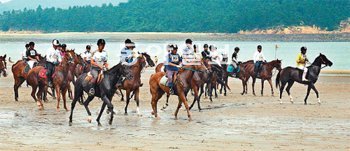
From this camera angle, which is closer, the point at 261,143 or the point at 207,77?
the point at 261,143

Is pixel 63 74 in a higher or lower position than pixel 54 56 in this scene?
lower

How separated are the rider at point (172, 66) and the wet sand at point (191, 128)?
40.4 inches

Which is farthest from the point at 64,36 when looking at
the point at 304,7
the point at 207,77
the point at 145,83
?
the point at 207,77

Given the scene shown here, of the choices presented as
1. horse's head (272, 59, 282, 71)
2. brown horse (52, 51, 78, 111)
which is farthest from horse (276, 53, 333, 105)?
brown horse (52, 51, 78, 111)

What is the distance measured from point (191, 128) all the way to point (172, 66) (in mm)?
2811

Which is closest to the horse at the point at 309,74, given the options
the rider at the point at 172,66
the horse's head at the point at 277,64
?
the horse's head at the point at 277,64

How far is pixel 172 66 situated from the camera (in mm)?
20375

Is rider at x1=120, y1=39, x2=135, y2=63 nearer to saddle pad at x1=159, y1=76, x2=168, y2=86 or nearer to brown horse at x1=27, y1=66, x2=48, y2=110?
saddle pad at x1=159, y1=76, x2=168, y2=86

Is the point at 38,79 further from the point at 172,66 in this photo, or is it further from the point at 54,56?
the point at 172,66

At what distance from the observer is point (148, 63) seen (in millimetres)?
21266

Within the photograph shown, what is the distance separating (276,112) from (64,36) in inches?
6898

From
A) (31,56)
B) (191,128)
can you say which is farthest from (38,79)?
(191,128)

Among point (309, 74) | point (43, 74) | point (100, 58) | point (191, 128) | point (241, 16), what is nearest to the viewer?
point (191, 128)

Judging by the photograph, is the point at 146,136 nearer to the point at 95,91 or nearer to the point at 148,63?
the point at 95,91
